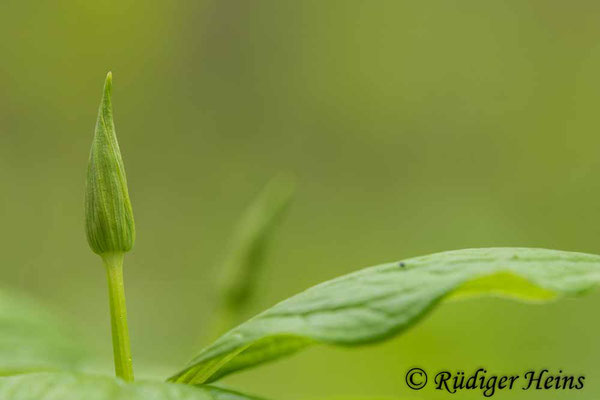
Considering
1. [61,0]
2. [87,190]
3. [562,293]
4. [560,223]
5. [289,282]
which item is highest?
[61,0]

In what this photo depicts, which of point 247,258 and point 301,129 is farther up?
point 301,129

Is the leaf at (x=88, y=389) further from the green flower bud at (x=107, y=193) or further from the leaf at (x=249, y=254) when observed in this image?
the leaf at (x=249, y=254)

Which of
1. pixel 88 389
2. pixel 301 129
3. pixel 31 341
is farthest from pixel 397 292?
pixel 301 129

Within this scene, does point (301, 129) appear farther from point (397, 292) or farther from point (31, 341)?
point (397, 292)

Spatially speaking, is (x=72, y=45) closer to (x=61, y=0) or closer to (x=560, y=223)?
(x=61, y=0)

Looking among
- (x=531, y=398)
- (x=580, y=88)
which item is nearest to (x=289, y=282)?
(x=531, y=398)

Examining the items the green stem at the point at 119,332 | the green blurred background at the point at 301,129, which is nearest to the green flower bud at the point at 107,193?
the green stem at the point at 119,332
